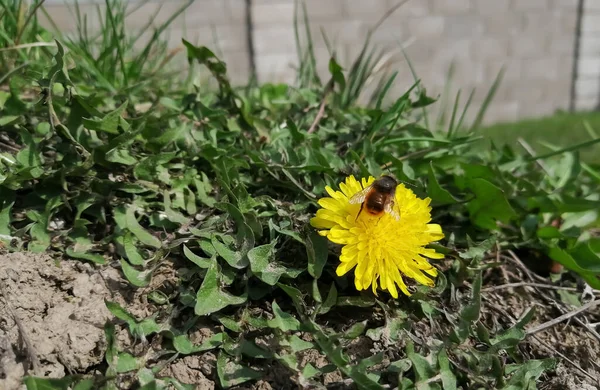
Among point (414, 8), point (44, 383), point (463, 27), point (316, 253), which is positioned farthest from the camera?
point (463, 27)

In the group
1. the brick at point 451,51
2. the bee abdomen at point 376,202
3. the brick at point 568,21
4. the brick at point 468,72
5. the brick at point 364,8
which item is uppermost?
the bee abdomen at point 376,202

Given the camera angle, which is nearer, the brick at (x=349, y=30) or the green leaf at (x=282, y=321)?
the green leaf at (x=282, y=321)

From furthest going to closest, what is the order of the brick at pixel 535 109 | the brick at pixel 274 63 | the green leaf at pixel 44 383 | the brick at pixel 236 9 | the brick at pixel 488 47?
the brick at pixel 535 109 < the brick at pixel 488 47 < the brick at pixel 274 63 < the brick at pixel 236 9 < the green leaf at pixel 44 383

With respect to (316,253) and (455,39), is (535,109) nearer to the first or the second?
(455,39)

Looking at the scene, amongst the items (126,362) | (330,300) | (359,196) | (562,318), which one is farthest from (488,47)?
(126,362)

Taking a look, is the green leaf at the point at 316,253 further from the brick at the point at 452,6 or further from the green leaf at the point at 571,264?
the brick at the point at 452,6

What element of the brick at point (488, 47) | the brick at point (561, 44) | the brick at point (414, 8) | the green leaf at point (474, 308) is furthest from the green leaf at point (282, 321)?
the brick at point (561, 44)

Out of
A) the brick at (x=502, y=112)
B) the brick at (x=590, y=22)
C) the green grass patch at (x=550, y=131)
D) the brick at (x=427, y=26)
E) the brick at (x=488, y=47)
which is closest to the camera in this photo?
Result: the green grass patch at (x=550, y=131)
